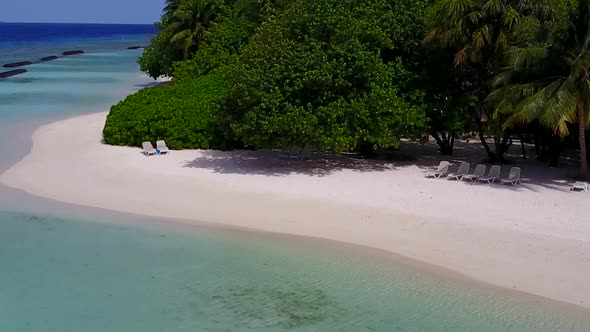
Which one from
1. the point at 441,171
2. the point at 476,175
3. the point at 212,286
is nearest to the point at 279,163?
the point at 441,171

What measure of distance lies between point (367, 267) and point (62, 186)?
31.1 ft

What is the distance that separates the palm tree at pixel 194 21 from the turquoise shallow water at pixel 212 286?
856 inches

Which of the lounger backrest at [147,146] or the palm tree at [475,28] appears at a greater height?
the palm tree at [475,28]

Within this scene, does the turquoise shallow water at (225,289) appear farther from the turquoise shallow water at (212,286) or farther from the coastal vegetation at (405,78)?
the coastal vegetation at (405,78)

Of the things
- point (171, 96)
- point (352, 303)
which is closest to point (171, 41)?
point (171, 96)

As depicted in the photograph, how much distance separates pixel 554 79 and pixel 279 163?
8.20 metres

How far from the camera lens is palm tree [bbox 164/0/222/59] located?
36562mm

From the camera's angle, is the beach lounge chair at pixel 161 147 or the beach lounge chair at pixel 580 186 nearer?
the beach lounge chair at pixel 580 186

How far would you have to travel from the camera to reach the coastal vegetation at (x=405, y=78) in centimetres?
1666

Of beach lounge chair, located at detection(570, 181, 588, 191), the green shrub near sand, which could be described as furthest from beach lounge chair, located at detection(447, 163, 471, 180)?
the green shrub near sand

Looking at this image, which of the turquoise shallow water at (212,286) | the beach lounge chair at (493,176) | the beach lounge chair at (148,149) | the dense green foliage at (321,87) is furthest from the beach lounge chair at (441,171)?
the beach lounge chair at (148,149)

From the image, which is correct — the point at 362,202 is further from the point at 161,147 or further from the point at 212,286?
the point at 161,147

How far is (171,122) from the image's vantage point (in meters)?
22.0

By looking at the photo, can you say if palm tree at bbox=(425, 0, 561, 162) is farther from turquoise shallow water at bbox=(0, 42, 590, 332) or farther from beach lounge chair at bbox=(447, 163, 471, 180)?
turquoise shallow water at bbox=(0, 42, 590, 332)
